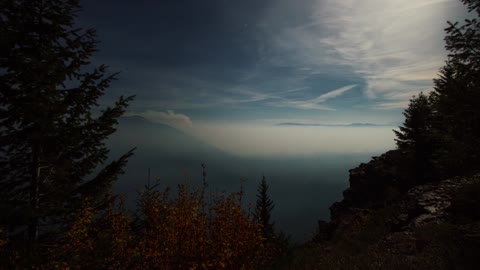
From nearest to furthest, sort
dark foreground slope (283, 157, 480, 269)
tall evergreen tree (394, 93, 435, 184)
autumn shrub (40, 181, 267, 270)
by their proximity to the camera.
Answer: autumn shrub (40, 181, 267, 270) < dark foreground slope (283, 157, 480, 269) < tall evergreen tree (394, 93, 435, 184)

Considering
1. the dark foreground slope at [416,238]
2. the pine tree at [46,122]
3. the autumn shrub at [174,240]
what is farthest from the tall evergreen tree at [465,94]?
the pine tree at [46,122]

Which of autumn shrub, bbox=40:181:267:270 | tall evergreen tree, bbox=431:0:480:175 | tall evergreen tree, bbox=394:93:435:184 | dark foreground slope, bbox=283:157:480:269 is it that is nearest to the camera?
autumn shrub, bbox=40:181:267:270

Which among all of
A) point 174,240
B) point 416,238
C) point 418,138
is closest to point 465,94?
point 416,238

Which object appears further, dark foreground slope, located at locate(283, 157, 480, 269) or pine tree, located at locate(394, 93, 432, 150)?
pine tree, located at locate(394, 93, 432, 150)

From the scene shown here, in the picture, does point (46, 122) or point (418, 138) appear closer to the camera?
point (46, 122)

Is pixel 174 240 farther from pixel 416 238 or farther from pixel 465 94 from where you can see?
pixel 465 94

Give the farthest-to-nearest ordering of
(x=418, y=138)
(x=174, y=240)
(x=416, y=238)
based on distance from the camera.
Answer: (x=418, y=138), (x=416, y=238), (x=174, y=240)

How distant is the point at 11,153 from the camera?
6789mm

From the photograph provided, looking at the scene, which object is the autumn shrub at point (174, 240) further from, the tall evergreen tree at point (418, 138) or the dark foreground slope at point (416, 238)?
the tall evergreen tree at point (418, 138)

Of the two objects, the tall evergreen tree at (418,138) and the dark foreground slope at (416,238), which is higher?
the tall evergreen tree at (418,138)

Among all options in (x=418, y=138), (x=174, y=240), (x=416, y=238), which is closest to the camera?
(x=174, y=240)

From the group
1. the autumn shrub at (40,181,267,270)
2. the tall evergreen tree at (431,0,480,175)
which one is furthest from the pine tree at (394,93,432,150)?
the autumn shrub at (40,181,267,270)

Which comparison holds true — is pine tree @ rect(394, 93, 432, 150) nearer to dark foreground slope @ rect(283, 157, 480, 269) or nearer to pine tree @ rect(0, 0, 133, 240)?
dark foreground slope @ rect(283, 157, 480, 269)

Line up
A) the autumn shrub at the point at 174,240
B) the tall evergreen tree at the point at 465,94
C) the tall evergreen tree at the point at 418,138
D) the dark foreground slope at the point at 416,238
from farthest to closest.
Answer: the tall evergreen tree at the point at 418,138 → the tall evergreen tree at the point at 465,94 → the dark foreground slope at the point at 416,238 → the autumn shrub at the point at 174,240
